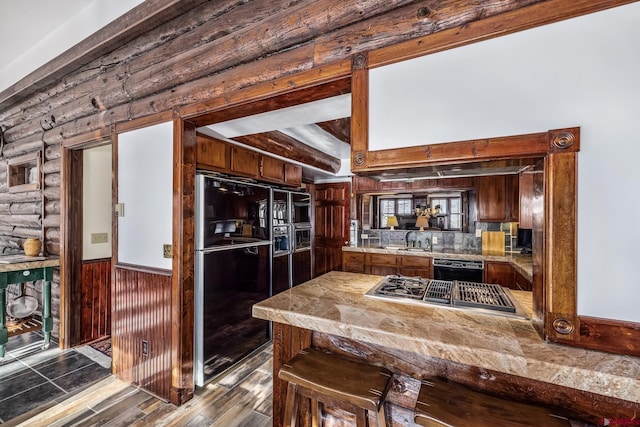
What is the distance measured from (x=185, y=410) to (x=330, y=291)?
58.7 inches

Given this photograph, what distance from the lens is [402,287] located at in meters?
2.02

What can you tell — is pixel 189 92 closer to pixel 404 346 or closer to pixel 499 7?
pixel 499 7

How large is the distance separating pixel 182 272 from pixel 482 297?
2.14 meters

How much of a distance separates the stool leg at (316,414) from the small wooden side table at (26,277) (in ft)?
10.7

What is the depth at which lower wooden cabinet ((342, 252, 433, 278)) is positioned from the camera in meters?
4.30

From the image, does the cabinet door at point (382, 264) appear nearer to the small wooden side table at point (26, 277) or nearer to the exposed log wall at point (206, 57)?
the exposed log wall at point (206, 57)

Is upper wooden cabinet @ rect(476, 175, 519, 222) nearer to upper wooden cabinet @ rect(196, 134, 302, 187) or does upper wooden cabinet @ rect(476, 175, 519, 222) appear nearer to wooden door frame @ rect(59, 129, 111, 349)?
upper wooden cabinet @ rect(196, 134, 302, 187)

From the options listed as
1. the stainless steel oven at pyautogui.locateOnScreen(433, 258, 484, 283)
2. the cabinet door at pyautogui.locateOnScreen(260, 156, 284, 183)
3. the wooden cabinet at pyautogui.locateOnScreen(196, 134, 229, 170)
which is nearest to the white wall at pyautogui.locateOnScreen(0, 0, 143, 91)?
the wooden cabinet at pyautogui.locateOnScreen(196, 134, 229, 170)

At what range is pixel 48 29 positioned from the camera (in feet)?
9.07

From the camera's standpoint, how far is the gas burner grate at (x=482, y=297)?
1.57 metres

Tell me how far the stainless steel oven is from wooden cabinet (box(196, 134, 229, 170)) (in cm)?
321

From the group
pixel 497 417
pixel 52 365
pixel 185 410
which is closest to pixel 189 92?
pixel 185 410

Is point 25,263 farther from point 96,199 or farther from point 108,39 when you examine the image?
point 108,39

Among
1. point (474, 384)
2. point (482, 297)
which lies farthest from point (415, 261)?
point (474, 384)
